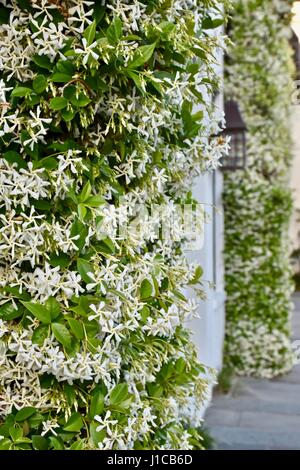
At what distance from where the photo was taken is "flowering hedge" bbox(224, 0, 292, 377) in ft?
Answer: 14.7

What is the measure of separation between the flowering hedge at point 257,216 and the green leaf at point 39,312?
3642mm

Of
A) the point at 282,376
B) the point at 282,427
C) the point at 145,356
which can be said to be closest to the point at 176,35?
the point at 145,356

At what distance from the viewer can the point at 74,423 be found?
1.13 meters

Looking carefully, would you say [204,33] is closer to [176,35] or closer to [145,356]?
[176,35]

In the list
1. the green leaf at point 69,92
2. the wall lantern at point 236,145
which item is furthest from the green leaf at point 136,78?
the wall lantern at point 236,145

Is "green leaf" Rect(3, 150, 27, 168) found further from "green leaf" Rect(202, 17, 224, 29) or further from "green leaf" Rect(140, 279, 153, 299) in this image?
"green leaf" Rect(202, 17, 224, 29)

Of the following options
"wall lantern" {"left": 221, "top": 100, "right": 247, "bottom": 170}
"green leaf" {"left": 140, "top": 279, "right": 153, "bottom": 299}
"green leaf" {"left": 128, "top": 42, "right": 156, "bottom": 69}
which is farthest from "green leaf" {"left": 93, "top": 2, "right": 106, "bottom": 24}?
"wall lantern" {"left": 221, "top": 100, "right": 247, "bottom": 170}

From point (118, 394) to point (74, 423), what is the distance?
114mm

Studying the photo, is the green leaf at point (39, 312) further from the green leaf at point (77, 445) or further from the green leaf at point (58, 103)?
the green leaf at point (58, 103)

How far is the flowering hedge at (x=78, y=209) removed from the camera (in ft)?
3.56

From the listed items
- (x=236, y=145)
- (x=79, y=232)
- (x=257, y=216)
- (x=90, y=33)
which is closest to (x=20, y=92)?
(x=90, y=33)

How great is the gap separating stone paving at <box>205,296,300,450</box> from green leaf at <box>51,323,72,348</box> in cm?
153

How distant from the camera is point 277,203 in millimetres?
4543
